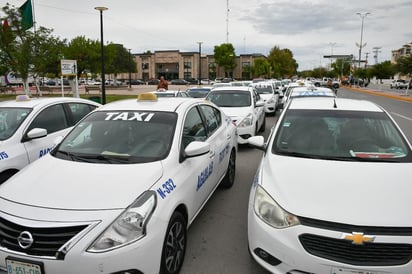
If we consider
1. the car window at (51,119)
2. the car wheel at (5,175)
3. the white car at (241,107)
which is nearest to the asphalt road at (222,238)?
the car wheel at (5,175)

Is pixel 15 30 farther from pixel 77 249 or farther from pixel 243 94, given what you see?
pixel 77 249

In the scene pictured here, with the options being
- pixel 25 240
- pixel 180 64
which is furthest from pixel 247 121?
pixel 180 64

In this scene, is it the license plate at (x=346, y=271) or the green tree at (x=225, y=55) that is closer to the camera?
the license plate at (x=346, y=271)

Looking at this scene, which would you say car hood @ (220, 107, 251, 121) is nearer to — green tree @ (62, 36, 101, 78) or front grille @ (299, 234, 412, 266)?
front grille @ (299, 234, 412, 266)

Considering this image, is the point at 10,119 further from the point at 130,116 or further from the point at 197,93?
the point at 197,93

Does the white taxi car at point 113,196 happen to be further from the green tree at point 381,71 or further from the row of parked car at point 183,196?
the green tree at point 381,71

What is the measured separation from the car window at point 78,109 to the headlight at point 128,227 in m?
3.73

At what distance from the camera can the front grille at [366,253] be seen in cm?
230

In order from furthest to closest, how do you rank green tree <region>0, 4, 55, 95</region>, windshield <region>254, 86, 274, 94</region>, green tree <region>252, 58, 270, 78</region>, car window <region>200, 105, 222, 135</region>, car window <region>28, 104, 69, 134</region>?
green tree <region>252, 58, 270, 78</region>
green tree <region>0, 4, 55, 95</region>
windshield <region>254, 86, 274, 94</region>
car window <region>28, 104, 69, 134</region>
car window <region>200, 105, 222, 135</region>

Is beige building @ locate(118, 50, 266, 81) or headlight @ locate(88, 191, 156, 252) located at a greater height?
beige building @ locate(118, 50, 266, 81)

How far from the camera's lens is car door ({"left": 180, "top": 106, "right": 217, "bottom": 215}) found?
3.34m

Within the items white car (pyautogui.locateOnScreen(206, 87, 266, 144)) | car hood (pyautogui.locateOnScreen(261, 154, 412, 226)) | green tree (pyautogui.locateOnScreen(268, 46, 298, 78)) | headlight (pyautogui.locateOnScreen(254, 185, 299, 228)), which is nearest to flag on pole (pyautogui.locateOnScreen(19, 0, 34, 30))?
white car (pyautogui.locateOnScreen(206, 87, 266, 144))

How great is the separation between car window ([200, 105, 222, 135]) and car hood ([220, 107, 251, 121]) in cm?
299

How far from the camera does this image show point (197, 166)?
3592 millimetres
